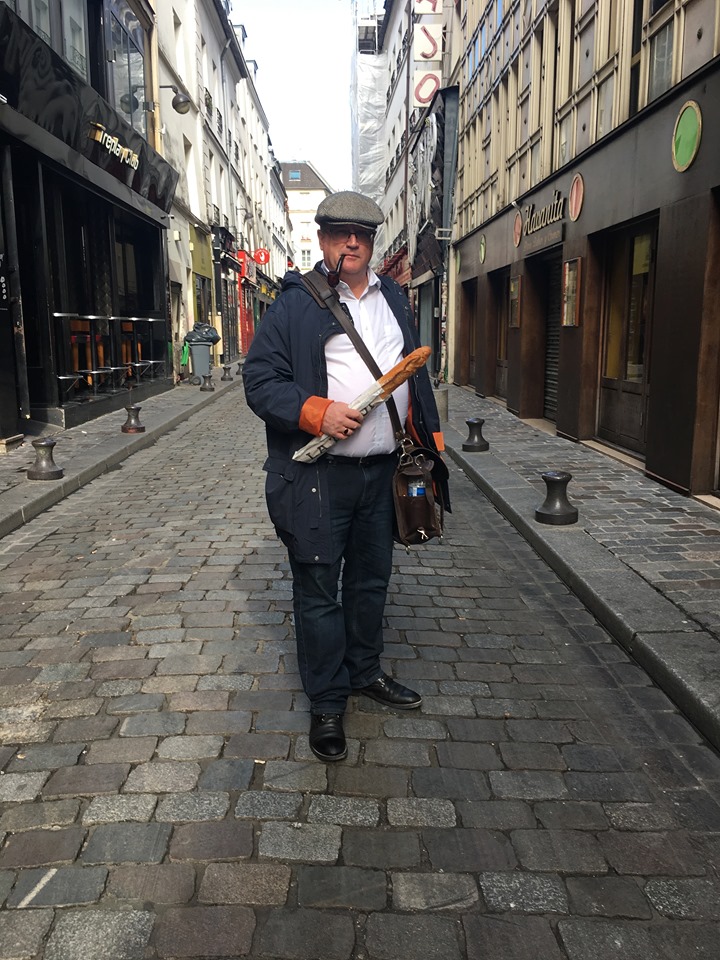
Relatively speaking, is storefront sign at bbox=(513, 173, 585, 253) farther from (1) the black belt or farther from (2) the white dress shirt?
(1) the black belt

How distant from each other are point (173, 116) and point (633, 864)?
2164 cm

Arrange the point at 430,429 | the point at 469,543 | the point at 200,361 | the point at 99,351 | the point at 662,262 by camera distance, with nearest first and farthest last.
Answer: the point at 430,429 → the point at 469,543 → the point at 662,262 → the point at 99,351 → the point at 200,361

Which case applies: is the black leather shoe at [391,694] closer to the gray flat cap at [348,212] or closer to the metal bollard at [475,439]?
the gray flat cap at [348,212]

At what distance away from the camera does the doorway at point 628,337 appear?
8344 mm

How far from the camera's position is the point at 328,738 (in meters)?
2.89

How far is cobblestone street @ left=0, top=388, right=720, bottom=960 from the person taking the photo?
6.81 feet

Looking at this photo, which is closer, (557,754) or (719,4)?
(557,754)

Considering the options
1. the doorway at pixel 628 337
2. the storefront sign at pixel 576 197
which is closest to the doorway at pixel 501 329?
the storefront sign at pixel 576 197

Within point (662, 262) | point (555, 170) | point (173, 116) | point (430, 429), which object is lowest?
point (430, 429)

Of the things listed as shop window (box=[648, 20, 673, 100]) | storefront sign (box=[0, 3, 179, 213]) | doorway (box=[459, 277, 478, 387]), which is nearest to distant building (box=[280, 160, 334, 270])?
doorway (box=[459, 277, 478, 387])

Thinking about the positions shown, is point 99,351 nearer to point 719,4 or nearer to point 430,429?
point 719,4

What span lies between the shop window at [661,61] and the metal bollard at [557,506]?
155 inches

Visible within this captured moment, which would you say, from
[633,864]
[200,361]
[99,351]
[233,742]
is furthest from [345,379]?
[200,361]

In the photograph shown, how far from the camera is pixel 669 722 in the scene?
3199mm
